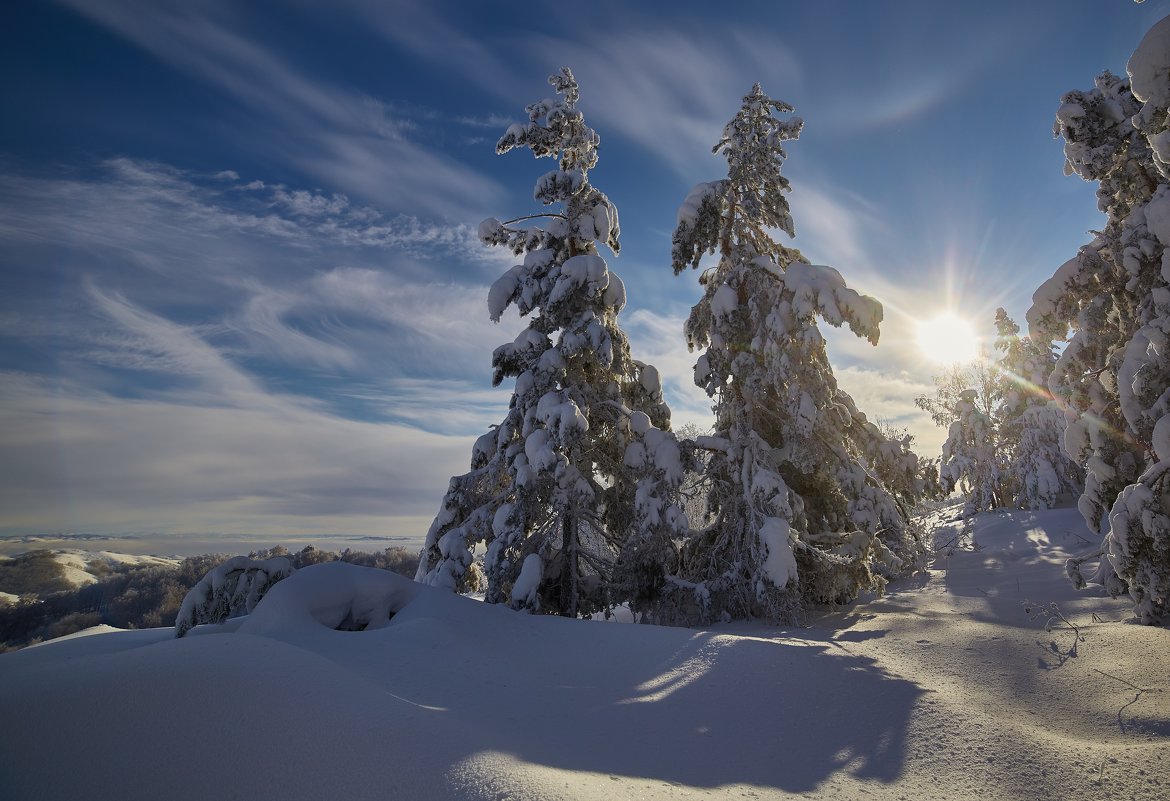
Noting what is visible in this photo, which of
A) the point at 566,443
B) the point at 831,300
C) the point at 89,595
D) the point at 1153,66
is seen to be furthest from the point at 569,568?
the point at 89,595

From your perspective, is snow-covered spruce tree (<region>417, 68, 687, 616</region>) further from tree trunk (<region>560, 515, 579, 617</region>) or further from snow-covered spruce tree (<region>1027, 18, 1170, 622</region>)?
snow-covered spruce tree (<region>1027, 18, 1170, 622</region>)

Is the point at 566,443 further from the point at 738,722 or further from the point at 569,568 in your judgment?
the point at 738,722

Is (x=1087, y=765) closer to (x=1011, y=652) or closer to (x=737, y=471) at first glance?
(x=1011, y=652)

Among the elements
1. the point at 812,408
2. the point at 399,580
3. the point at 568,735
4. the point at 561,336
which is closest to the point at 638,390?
the point at 561,336

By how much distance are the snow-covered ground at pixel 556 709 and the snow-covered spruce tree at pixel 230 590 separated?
60cm

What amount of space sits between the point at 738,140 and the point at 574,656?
10.9 meters

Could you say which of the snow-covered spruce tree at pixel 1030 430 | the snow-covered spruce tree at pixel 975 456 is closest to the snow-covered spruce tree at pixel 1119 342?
the snow-covered spruce tree at pixel 1030 430

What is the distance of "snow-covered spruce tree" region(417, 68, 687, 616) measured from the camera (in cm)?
1015

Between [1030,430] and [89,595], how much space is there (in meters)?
34.8

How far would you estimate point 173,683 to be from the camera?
3.19m

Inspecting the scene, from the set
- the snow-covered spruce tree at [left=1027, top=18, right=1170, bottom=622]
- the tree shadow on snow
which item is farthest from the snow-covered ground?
the snow-covered spruce tree at [left=1027, top=18, right=1170, bottom=622]

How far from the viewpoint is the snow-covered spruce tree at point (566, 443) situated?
10148 mm

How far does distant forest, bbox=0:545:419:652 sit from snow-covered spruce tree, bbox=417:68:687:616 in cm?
288

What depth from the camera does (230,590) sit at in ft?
23.0
